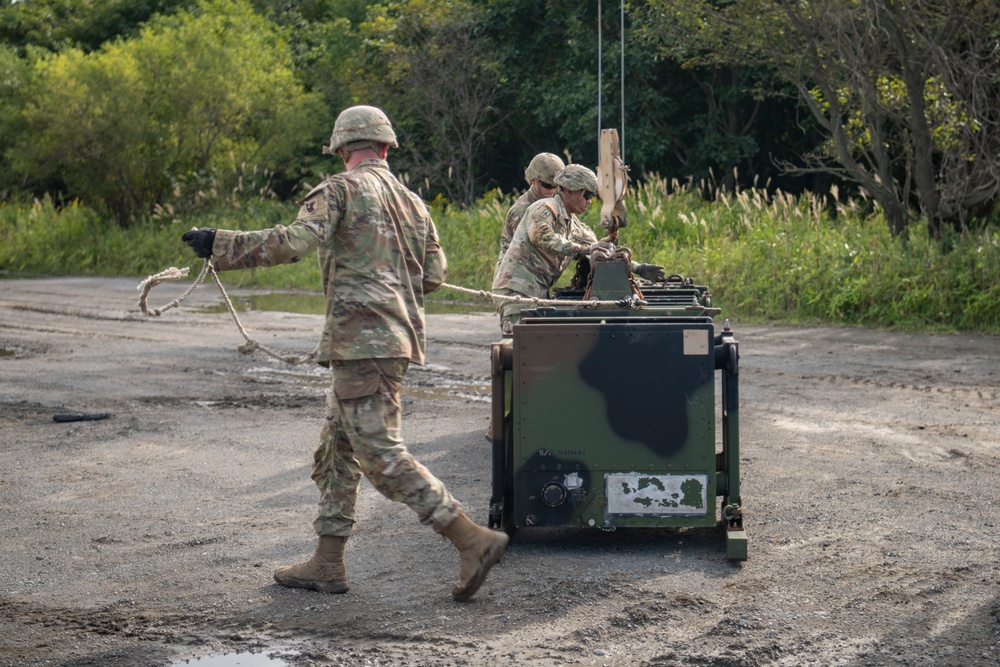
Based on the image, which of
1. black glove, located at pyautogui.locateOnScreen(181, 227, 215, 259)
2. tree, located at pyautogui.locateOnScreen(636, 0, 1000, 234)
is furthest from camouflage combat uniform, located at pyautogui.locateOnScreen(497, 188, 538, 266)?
tree, located at pyautogui.locateOnScreen(636, 0, 1000, 234)

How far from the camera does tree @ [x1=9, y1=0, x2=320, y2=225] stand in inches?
1018

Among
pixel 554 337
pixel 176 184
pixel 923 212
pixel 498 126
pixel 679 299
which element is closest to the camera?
pixel 554 337

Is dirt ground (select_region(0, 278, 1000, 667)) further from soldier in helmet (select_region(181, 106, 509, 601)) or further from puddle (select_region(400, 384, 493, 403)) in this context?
soldier in helmet (select_region(181, 106, 509, 601))

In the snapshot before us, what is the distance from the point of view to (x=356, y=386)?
5.14 meters

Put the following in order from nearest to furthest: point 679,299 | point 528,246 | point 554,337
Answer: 1. point 554,337
2. point 679,299
3. point 528,246

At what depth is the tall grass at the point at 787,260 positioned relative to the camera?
1447 cm

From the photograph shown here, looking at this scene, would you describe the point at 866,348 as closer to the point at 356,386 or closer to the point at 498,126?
the point at 356,386

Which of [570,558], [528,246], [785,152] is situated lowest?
[570,558]

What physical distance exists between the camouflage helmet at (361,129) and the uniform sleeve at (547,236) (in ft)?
7.57

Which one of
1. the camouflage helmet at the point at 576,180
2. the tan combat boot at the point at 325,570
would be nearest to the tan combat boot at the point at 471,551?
the tan combat boot at the point at 325,570

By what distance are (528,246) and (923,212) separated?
30.3ft

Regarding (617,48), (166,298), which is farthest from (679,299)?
(617,48)

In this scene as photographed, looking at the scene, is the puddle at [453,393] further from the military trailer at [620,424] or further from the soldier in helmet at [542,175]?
the military trailer at [620,424]

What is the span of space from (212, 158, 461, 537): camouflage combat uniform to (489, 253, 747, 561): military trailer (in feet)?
2.32
